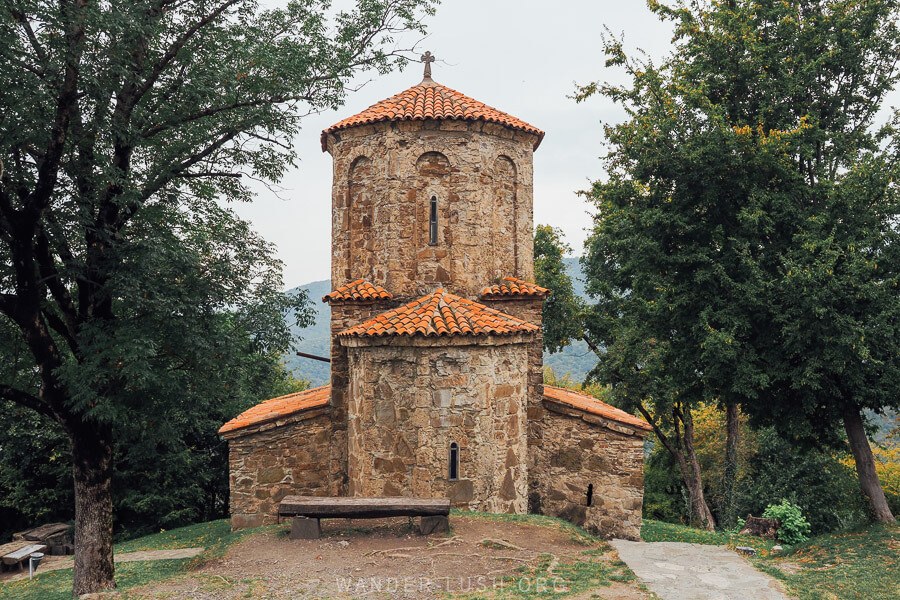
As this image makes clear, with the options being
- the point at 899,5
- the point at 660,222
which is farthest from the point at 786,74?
the point at 660,222

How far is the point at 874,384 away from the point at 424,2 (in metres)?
11.8

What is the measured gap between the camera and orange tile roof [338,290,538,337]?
425 inches

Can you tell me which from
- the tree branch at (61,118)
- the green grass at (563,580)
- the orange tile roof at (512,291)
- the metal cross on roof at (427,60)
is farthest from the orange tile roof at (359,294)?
the green grass at (563,580)

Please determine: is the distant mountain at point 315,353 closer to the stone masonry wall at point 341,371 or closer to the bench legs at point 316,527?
the stone masonry wall at point 341,371

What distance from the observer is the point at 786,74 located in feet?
40.7

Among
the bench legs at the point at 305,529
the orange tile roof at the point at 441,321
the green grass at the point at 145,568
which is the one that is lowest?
the green grass at the point at 145,568

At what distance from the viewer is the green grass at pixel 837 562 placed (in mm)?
8438

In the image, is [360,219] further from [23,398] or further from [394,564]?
[394,564]

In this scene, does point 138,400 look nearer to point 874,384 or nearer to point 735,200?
point 735,200

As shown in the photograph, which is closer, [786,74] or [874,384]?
[874,384]

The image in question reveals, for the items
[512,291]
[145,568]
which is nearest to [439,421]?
[512,291]

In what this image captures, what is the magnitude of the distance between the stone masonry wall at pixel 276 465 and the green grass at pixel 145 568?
0.76 m

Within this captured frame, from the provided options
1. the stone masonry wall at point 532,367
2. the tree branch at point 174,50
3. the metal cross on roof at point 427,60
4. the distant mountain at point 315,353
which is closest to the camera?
the tree branch at point 174,50

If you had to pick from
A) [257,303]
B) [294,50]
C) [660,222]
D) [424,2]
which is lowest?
[257,303]
